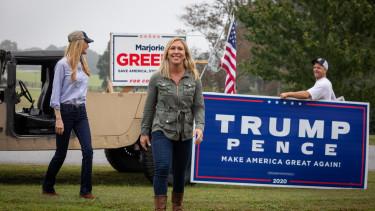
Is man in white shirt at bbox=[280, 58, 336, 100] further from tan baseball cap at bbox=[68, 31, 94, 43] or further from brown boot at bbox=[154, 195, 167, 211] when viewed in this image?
brown boot at bbox=[154, 195, 167, 211]

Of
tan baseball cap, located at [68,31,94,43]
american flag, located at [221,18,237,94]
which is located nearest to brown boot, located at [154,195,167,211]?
tan baseball cap, located at [68,31,94,43]

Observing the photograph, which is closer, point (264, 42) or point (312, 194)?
point (312, 194)

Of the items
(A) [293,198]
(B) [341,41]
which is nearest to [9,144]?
(A) [293,198]

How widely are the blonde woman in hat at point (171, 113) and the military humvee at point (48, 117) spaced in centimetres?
334

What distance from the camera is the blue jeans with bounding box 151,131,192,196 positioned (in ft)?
22.2

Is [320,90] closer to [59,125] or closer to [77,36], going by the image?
[77,36]

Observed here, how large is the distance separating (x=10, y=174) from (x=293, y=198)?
443 centimetres

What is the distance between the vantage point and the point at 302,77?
29672mm

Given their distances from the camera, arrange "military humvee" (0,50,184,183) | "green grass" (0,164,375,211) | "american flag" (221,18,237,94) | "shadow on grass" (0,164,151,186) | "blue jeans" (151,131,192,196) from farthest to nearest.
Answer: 1. "american flag" (221,18,237,94)
2. "shadow on grass" (0,164,151,186)
3. "military humvee" (0,50,184,183)
4. "green grass" (0,164,375,211)
5. "blue jeans" (151,131,192,196)

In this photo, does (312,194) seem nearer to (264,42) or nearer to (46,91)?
(46,91)

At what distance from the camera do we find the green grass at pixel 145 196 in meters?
8.34

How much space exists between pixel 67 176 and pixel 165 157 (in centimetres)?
532

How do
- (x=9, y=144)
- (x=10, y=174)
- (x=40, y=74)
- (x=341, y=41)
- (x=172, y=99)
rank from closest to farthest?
(x=172, y=99), (x=9, y=144), (x=40, y=74), (x=10, y=174), (x=341, y=41)

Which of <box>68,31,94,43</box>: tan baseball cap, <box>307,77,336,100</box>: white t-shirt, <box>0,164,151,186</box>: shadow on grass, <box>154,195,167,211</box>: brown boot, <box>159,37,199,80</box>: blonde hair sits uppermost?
<box>68,31,94,43</box>: tan baseball cap
